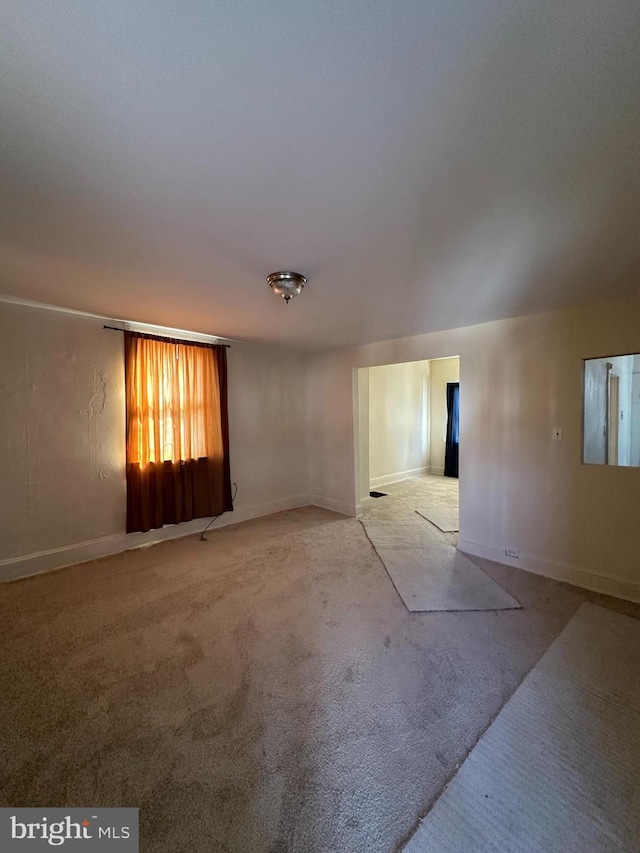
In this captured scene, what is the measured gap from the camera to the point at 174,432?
362cm

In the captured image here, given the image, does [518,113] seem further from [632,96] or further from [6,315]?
[6,315]

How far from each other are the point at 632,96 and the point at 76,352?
381cm

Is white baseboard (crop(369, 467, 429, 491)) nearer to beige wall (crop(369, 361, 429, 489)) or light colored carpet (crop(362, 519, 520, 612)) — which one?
beige wall (crop(369, 361, 429, 489))

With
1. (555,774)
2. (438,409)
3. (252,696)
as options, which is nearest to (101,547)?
(252,696)

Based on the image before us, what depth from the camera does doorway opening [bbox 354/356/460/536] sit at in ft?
15.3

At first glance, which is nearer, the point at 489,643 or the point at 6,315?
the point at 489,643

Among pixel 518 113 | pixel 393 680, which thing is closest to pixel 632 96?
pixel 518 113

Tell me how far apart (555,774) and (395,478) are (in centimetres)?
524

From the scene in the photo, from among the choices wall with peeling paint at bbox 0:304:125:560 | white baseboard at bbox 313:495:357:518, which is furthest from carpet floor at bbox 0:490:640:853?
white baseboard at bbox 313:495:357:518

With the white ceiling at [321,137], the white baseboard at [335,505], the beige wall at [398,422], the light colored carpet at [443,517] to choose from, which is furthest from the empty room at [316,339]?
the beige wall at [398,422]

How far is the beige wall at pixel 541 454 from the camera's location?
2.53m

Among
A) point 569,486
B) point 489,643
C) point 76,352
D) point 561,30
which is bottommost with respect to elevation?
point 489,643

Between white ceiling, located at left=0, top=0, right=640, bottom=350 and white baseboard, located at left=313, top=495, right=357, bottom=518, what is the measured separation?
130 inches

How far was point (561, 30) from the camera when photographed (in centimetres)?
72
